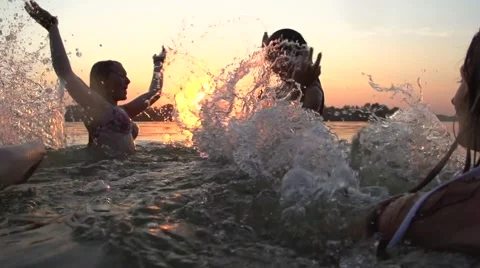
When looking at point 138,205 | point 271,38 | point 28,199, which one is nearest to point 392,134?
point 271,38

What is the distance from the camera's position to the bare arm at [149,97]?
763 cm

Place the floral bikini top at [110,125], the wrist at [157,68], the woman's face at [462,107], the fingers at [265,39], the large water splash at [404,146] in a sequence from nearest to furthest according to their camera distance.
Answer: the woman's face at [462,107] → the large water splash at [404,146] → the fingers at [265,39] → the floral bikini top at [110,125] → the wrist at [157,68]

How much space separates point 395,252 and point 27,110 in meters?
6.03

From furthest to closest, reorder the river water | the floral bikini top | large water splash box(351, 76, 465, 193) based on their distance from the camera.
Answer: the river water, the floral bikini top, large water splash box(351, 76, 465, 193)

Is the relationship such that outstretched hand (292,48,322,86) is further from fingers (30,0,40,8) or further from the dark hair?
fingers (30,0,40,8)

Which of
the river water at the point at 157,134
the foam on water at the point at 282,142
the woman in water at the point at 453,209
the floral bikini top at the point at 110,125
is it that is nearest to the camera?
the woman in water at the point at 453,209

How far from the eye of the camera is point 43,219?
9.18 feet

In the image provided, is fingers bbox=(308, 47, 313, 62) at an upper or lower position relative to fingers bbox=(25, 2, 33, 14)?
lower

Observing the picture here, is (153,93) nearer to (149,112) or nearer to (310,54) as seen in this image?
(149,112)

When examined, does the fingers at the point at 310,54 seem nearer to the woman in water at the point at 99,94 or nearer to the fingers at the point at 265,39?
the fingers at the point at 265,39

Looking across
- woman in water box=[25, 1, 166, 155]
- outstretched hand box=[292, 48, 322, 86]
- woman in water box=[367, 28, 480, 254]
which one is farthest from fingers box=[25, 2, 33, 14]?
woman in water box=[367, 28, 480, 254]

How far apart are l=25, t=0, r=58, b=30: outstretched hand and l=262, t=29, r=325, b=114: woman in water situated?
7.91 ft

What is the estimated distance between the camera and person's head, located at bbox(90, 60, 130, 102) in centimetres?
645

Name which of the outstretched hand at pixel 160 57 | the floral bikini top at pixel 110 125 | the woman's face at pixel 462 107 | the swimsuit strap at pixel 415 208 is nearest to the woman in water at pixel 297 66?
the floral bikini top at pixel 110 125
